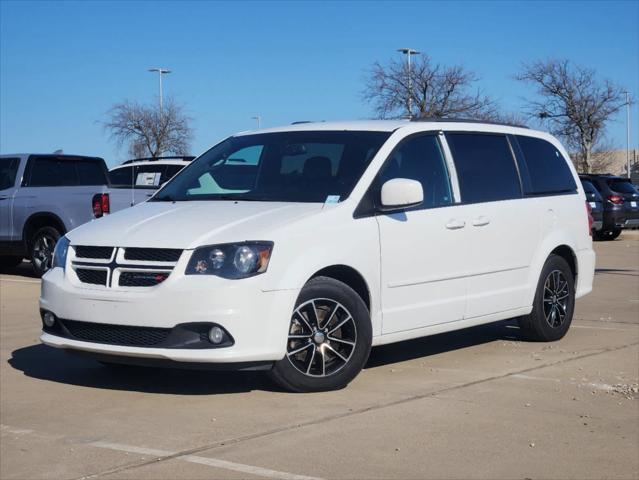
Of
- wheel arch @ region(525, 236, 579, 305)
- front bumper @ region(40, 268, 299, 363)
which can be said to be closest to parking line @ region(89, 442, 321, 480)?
front bumper @ region(40, 268, 299, 363)

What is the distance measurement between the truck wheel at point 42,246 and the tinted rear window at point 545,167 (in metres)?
8.52

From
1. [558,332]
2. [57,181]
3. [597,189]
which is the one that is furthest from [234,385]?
[597,189]

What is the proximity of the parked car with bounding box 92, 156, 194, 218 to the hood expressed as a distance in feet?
14.8

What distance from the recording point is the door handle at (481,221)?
7.75m

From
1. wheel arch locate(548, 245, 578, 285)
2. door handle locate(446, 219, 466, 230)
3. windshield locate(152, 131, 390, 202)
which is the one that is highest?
windshield locate(152, 131, 390, 202)

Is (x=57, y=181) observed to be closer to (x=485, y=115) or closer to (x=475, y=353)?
(x=475, y=353)

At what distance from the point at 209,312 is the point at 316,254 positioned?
33.0 inches

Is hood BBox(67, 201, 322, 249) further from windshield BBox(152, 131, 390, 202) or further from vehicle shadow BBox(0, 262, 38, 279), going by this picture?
vehicle shadow BBox(0, 262, 38, 279)

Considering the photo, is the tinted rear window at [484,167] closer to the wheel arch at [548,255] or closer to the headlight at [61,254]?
the wheel arch at [548,255]

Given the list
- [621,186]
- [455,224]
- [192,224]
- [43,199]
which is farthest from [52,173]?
[621,186]

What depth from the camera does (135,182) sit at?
1891cm

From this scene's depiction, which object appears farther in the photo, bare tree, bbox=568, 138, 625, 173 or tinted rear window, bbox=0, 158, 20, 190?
bare tree, bbox=568, 138, 625, 173

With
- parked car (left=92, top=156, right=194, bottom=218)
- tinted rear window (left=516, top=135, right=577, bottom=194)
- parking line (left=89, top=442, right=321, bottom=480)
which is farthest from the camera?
parked car (left=92, top=156, right=194, bottom=218)

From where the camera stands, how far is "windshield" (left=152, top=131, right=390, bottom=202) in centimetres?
705
